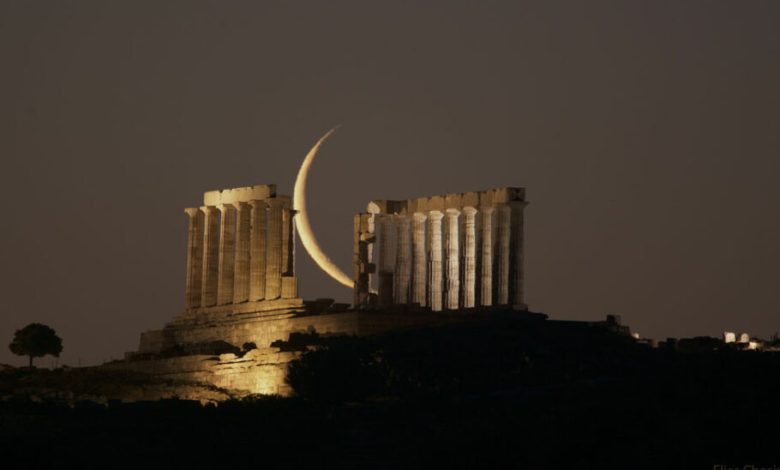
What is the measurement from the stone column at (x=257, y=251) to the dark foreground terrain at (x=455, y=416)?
14.3 m

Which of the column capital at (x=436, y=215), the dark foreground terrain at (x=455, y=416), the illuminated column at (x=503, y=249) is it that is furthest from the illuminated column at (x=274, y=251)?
the dark foreground terrain at (x=455, y=416)

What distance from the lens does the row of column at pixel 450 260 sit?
4990 inches

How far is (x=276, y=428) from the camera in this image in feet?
330

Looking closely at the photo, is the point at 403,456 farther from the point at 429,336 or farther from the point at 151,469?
the point at 429,336

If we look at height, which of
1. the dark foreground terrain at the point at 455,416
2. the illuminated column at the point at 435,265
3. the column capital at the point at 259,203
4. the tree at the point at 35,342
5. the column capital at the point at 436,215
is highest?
the column capital at the point at 259,203

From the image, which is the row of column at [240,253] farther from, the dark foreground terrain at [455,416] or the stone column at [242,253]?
the dark foreground terrain at [455,416]

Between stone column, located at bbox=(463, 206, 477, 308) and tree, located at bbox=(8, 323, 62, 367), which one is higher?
stone column, located at bbox=(463, 206, 477, 308)

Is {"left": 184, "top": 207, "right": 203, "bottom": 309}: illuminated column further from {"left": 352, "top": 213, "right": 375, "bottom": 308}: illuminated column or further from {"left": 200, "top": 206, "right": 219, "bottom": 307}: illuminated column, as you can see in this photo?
{"left": 352, "top": 213, "right": 375, "bottom": 308}: illuminated column

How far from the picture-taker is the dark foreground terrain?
94.4m

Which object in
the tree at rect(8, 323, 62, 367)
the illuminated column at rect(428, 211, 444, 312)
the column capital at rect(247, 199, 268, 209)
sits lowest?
the tree at rect(8, 323, 62, 367)

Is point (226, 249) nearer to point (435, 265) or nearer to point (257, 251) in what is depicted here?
point (257, 251)

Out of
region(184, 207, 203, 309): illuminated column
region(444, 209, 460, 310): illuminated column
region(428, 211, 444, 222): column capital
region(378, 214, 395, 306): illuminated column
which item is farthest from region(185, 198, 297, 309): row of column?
region(444, 209, 460, 310): illuminated column

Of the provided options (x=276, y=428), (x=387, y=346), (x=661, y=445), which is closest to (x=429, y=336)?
A: (x=387, y=346)

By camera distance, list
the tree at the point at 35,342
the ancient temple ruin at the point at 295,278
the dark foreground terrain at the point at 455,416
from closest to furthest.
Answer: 1. the dark foreground terrain at the point at 455,416
2. the ancient temple ruin at the point at 295,278
3. the tree at the point at 35,342
